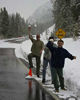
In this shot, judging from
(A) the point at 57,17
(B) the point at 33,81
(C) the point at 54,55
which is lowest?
(B) the point at 33,81

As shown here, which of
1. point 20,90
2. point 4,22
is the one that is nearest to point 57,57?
point 20,90

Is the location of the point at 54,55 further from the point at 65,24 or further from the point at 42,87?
the point at 65,24

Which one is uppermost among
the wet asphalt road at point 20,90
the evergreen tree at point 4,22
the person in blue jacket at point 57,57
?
the evergreen tree at point 4,22

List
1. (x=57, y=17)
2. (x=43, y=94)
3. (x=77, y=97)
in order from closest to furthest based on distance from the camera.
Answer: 1. (x=77, y=97)
2. (x=43, y=94)
3. (x=57, y=17)

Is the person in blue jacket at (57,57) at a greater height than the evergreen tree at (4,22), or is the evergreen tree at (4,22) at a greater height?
the evergreen tree at (4,22)

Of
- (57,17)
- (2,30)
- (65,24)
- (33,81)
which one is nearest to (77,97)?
(33,81)

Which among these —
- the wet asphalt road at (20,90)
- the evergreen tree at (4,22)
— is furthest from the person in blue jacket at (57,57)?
the evergreen tree at (4,22)

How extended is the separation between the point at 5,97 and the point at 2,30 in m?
85.1

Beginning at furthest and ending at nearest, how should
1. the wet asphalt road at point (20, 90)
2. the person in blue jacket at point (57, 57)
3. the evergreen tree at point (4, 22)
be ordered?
the evergreen tree at point (4, 22) → the person in blue jacket at point (57, 57) → the wet asphalt road at point (20, 90)

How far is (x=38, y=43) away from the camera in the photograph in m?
11.5

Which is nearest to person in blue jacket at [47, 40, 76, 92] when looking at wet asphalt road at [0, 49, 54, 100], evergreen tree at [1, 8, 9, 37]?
wet asphalt road at [0, 49, 54, 100]

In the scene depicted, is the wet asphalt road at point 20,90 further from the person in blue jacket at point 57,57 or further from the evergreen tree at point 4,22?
the evergreen tree at point 4,22

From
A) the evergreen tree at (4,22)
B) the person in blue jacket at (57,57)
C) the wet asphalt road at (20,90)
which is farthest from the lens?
the evergreen tree at (4,22)

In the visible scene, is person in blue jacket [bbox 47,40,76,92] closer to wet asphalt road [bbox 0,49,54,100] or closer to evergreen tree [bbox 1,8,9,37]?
wet asphalt road [bbox 0,49,54,100]
